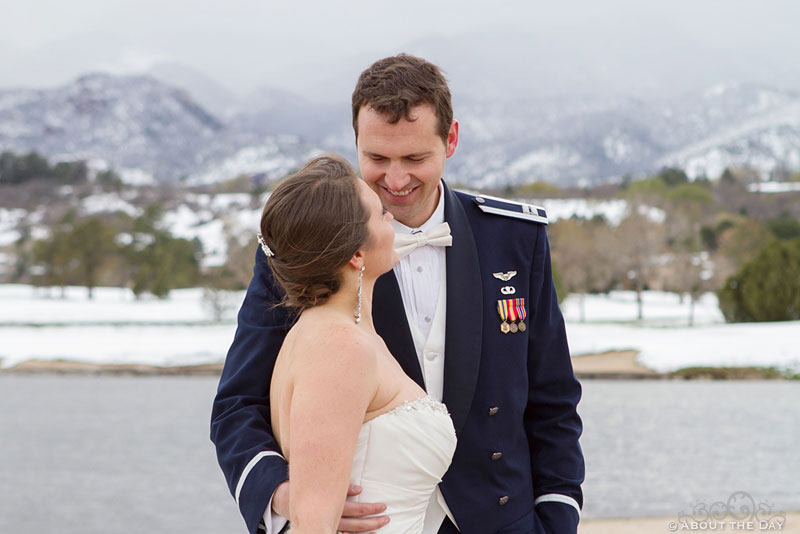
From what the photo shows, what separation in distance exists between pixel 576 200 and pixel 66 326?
4754 cm

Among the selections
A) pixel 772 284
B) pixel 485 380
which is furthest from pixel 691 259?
pixel 485 380

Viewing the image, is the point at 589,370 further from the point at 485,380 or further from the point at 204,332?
the point at 485,380

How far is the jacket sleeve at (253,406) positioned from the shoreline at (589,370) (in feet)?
64.8

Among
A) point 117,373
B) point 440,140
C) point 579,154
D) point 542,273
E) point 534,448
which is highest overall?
point 579,154

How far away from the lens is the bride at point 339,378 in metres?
1.43

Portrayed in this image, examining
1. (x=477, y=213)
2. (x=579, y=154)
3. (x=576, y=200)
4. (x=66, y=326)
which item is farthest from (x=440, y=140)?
(x=579, y=154)

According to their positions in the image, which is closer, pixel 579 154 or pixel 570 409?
pixel 570 409

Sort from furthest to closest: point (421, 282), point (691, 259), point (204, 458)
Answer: point (691, 259), point (204, 458), point (421, 282)

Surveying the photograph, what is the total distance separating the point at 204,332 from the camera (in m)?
29.9

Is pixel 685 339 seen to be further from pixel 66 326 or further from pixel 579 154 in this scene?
pixel 579 154

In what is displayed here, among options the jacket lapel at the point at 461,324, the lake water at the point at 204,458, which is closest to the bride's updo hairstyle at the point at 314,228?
the jacket lapel at the point at 461,324

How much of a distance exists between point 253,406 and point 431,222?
0.68 meters

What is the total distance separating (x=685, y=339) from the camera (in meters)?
24.0

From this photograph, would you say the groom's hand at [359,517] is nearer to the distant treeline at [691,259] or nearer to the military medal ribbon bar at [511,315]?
the military medal ribbon bar at [511,315]
